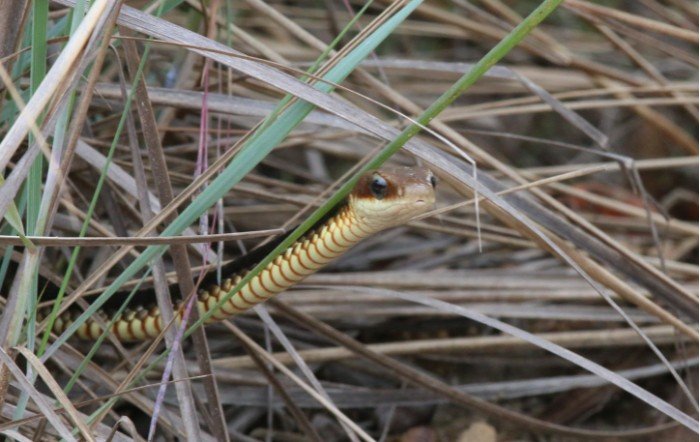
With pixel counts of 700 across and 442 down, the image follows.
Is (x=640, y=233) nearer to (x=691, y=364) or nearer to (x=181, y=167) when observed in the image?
Answer: (x=691, y=364)

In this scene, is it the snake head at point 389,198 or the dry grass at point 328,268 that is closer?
the dry grass at point 328,268

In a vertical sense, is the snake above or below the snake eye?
below

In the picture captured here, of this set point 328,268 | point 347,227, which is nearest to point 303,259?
point 347,227

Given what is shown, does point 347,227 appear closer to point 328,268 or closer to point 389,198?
point 389,198

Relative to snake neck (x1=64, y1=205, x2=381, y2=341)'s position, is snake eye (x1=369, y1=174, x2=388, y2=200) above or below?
above

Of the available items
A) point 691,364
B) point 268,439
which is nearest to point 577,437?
point 691,364

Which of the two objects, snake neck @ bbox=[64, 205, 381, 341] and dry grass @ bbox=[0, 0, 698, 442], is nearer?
dry grass @ bbox=[0, 0, 698, 442]
